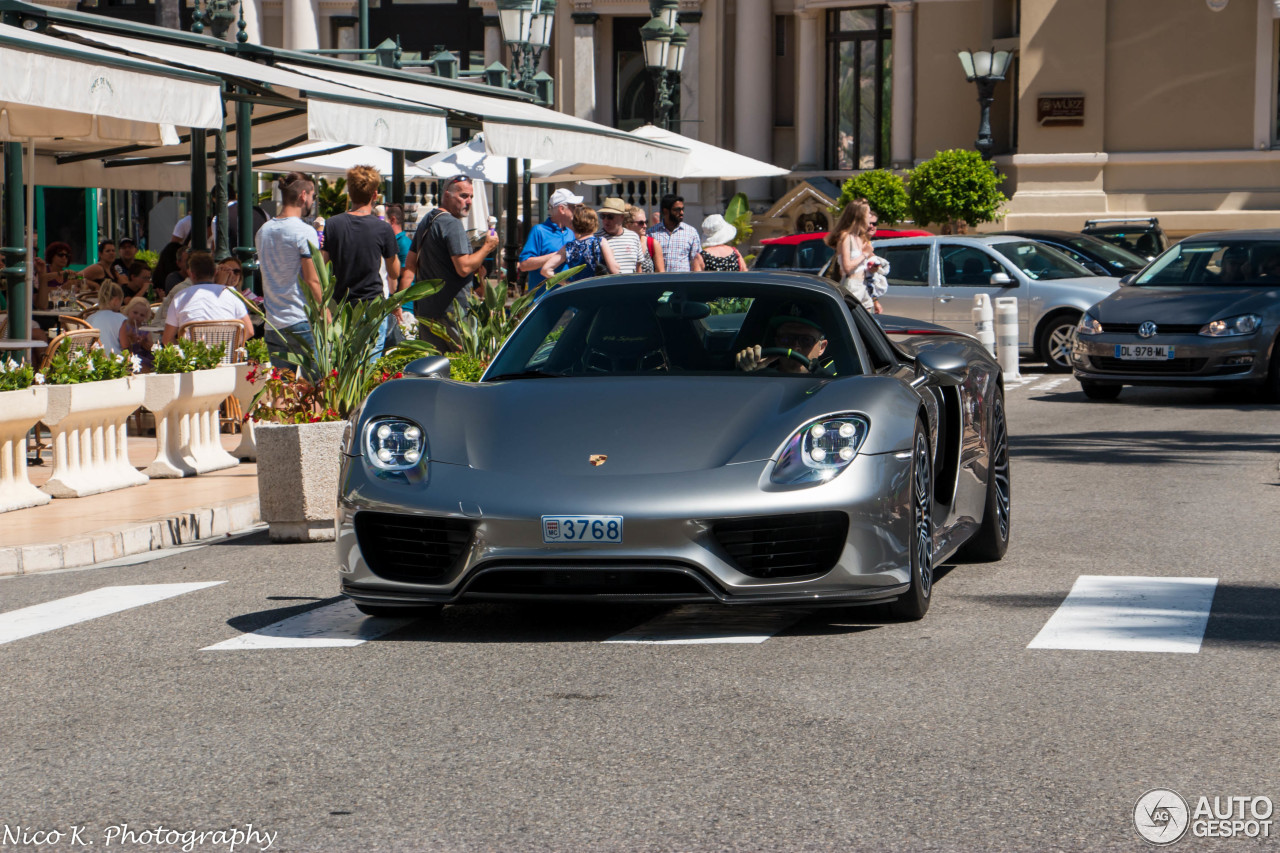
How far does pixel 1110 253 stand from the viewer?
22.9m

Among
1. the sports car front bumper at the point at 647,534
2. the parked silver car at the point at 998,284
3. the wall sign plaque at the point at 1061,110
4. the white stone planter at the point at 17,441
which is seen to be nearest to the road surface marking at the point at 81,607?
the sports car front bumper at the point at 647,534

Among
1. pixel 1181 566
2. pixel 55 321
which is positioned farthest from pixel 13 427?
pixel 55 321

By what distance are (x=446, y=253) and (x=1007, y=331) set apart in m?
8.42

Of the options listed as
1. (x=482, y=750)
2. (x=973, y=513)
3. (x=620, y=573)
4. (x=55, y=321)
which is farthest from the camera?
(x=55, y=321)

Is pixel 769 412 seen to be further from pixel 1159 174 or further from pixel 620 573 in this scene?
pixel 1159 174

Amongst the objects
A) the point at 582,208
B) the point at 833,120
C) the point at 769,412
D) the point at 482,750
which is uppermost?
the point at 833,120

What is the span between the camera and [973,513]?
8.11 meters

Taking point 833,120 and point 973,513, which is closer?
point 973,513

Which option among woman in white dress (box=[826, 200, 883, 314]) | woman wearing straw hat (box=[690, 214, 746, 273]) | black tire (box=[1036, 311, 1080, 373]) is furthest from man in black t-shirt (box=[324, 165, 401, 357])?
black tire (box=[1036, 311, 1080, 373])

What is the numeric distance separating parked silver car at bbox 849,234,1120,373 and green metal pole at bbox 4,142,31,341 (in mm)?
11860

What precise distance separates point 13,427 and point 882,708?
660cm

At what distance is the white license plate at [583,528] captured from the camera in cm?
630

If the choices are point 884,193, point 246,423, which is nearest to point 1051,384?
point 246,423

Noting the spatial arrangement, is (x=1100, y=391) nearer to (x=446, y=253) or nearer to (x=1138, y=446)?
(x=1138, y=446)
